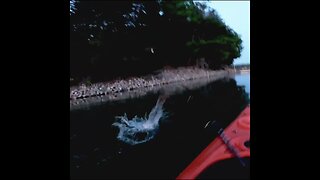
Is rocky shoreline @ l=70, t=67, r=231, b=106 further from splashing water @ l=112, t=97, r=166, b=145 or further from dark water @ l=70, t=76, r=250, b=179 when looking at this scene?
splashing water @ l=112, t=97, r=166, b=145

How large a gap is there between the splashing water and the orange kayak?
339mm

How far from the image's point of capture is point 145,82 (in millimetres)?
2131

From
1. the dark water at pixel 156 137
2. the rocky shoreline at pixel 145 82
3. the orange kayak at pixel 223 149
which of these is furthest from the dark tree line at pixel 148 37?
the orange kayak at pixel 223 149

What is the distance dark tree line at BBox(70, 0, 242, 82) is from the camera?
2098 mm

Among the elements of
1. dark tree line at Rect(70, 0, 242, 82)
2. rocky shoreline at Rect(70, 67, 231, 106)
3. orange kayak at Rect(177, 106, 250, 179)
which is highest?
dark tree line at Rect(70, 0, 242, 82)

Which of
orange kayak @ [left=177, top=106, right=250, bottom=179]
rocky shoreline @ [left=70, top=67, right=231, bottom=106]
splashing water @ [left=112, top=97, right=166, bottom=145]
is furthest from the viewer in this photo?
rocky shoreline @ [left=70, top=67, right=231, bottom=106]

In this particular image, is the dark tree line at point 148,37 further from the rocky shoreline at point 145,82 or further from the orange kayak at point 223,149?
the orange kayak at point 223,149

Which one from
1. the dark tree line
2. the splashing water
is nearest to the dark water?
the splashing water

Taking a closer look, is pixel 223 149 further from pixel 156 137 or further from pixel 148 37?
pixel 148 37
